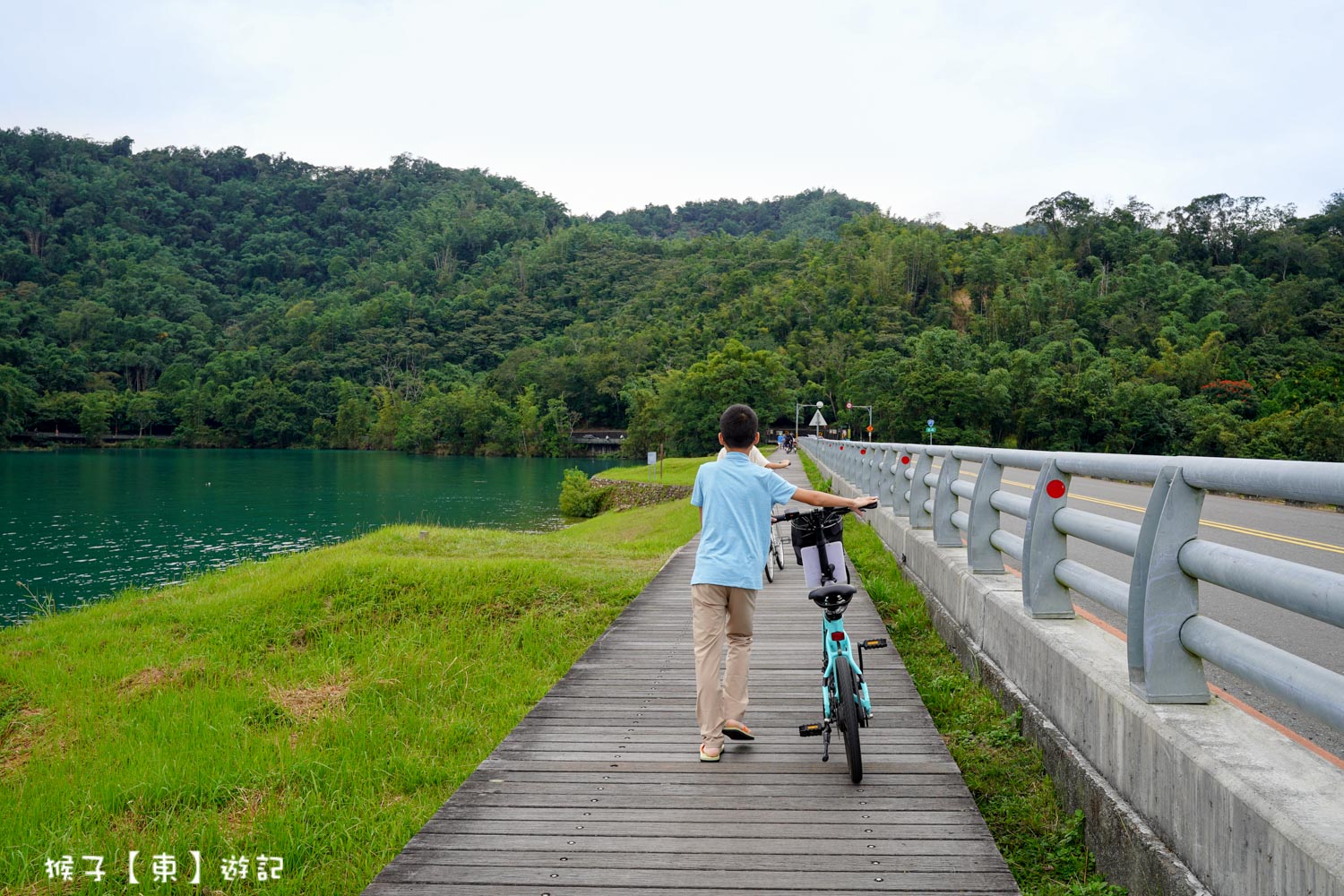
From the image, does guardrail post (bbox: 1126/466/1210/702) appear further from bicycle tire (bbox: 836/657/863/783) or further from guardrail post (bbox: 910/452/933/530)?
guardrail post (bbox: 910/452/933/530)

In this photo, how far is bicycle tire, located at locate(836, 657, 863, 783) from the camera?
381cm

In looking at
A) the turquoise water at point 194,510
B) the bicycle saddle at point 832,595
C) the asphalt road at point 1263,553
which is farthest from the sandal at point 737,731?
the turquoise water at point 194,510

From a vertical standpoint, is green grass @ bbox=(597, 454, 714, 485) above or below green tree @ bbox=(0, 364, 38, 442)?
below

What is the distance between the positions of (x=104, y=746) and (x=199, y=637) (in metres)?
3.73

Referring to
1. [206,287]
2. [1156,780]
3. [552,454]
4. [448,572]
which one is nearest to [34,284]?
[206,287]

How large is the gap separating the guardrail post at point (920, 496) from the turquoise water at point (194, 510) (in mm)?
16657

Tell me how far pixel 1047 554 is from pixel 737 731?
169 cm

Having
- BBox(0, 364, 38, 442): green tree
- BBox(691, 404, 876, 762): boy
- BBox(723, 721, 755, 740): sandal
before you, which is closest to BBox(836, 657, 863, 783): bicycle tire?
BBox(691, 404, 876, 762): boy

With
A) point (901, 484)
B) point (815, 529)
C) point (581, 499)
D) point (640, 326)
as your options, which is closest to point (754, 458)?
point (815, 529)

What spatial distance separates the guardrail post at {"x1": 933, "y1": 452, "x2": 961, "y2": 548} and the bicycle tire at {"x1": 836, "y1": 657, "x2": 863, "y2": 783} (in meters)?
3.59

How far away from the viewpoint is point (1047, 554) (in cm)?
431

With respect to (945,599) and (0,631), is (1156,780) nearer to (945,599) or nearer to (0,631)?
(945,599)

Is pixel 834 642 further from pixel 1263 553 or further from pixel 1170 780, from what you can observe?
pixel 1263 553

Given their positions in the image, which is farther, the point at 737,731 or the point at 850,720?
the point at 737,731
